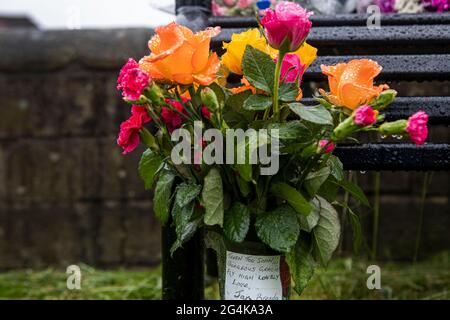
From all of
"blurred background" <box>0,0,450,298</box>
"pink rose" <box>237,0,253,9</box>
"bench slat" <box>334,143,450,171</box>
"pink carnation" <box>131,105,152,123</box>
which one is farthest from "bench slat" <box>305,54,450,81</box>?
"blurred background" <box>0,0,450,298</box>

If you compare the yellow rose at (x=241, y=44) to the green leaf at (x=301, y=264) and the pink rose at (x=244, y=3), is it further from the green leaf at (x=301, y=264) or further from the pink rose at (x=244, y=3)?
the pink rose at (x=244, y=3)

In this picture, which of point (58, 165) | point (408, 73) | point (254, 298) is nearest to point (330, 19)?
point (408, 73)

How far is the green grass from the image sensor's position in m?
A: 1.49

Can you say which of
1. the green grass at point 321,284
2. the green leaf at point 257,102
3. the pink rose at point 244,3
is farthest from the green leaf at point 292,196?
the pink rose at point 244,3

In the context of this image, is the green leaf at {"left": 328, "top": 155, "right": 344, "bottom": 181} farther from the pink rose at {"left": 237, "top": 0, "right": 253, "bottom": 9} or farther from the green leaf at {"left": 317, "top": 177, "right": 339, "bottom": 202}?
the pink rose at {"left": 237, "top": 0, "right": 253, "bottom": 9}

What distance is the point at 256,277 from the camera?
800 millimetres

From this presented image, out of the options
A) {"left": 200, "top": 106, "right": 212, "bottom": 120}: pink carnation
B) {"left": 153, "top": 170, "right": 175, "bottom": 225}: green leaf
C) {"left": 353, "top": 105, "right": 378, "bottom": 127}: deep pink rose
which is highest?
{"left": 200, "top": 106, "right": 212, "bottom": 120}: pink carnation

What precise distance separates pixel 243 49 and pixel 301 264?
308 millimetres

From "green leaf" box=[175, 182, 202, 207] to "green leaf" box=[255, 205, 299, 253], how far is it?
89 millimetres

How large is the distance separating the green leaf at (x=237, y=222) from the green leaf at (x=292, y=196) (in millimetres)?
48

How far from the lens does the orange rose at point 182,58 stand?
742 mm

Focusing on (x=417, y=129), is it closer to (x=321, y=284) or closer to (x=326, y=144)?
(x=326, y=144)

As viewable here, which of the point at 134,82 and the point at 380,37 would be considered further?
the point at 380,37

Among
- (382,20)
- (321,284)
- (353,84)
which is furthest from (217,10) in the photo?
(353,84)
